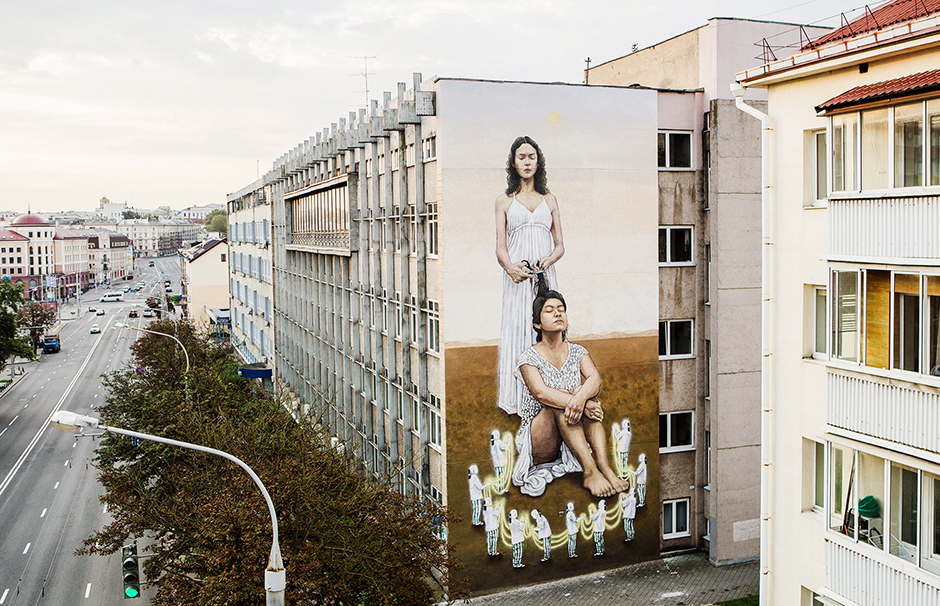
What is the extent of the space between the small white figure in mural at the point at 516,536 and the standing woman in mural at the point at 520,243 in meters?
3.40

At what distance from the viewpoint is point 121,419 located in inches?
1480

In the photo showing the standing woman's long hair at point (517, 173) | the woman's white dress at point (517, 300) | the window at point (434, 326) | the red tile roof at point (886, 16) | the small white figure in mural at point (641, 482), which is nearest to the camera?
the red tile roof at point (886, 16)

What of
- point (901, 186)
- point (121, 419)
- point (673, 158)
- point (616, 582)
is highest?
point (673, 158)

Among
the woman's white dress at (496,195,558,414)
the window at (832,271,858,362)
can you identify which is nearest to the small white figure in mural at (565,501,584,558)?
the woman's white dress at (496,195,558,414)

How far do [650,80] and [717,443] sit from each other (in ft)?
43.3

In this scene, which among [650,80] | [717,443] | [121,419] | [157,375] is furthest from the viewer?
[157,375]

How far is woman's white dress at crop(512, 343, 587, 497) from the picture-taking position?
26.6m

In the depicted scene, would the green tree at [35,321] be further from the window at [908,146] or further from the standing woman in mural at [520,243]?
the window at [908,146]

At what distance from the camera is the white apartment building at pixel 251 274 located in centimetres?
6197

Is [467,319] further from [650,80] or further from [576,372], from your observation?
[650,80]

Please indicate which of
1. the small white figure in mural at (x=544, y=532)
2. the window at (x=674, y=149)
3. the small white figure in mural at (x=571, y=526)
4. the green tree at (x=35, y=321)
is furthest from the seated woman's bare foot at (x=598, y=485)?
the green tree at (x=35, y=321)

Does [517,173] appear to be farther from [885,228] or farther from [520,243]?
[885,228]

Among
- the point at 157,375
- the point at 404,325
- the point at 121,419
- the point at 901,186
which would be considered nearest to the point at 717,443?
the point at 404,325

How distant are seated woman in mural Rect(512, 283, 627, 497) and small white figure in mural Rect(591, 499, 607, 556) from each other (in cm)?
66
